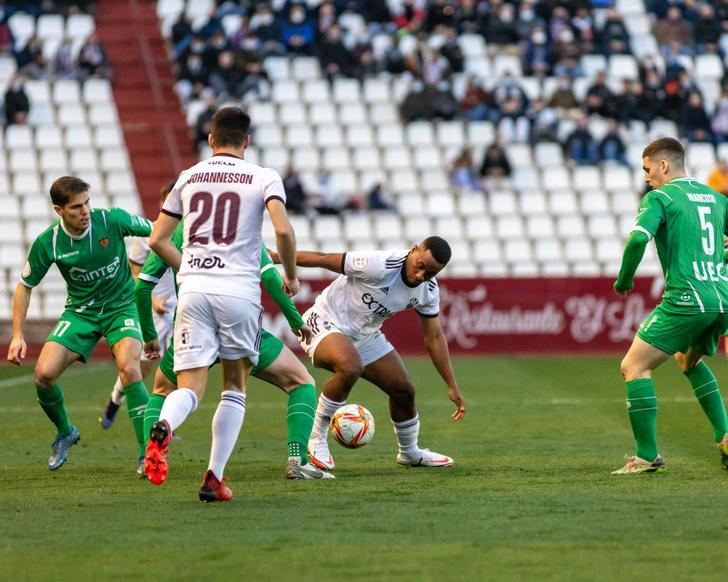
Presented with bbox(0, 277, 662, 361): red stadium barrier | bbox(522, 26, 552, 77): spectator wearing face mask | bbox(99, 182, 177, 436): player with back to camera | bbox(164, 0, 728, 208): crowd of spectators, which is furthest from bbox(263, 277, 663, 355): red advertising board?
bbox(99, 182, 177, 436): player with back to camera

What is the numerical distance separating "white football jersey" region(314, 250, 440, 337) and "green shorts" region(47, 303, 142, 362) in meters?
1.29

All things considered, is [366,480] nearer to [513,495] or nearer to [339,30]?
[513,495]

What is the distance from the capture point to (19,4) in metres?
27.2

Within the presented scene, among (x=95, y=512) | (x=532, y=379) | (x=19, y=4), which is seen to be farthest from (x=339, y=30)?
(x=95, y=512)

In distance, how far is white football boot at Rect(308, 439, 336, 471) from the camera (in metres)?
8.69

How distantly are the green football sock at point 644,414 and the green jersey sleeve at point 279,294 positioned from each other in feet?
7.09

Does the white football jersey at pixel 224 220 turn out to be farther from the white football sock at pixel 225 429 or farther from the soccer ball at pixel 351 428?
the soccer ball at pixel 351 428

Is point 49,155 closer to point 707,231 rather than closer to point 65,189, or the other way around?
point 65,189

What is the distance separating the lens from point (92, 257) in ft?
29.3

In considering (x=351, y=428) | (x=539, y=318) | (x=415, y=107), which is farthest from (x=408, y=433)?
(x=415, y=107)

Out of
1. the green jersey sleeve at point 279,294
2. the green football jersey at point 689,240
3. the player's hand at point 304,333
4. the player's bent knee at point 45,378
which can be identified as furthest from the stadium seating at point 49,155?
the green football jersey at point 689,240

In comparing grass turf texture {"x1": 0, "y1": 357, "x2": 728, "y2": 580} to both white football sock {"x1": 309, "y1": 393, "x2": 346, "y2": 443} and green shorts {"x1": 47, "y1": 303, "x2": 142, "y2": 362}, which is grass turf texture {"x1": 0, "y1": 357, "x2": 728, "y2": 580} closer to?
white football sock {"x1": 309, "y1": 393, "x2": 346, "y2": 443}

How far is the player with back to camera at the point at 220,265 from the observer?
23.4 feet

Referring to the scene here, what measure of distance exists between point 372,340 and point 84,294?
6.53 ft
